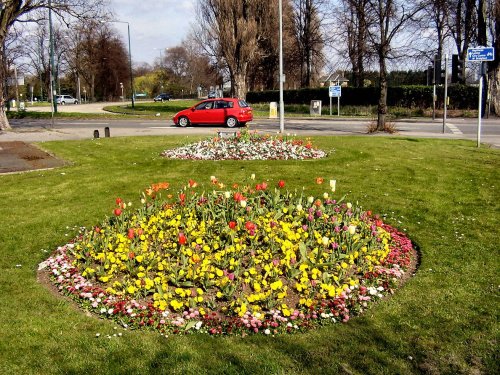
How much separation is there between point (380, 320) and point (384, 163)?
896cm

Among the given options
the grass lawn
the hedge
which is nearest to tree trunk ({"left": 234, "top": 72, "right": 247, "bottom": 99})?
the hedge

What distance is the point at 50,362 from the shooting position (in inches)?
148

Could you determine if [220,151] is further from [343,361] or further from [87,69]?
[87,69]

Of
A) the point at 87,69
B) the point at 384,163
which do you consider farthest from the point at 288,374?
the point at 87,69

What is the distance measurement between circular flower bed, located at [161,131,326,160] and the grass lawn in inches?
94.6

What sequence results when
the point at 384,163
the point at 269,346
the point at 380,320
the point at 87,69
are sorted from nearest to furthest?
the point at 269,346 → the point at 380,320 → the point at 384,163 → the point at 87,69

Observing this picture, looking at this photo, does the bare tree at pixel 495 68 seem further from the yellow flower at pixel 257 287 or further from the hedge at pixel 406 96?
the yellow flower at pixel 257 287

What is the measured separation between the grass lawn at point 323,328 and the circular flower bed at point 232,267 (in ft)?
0.68

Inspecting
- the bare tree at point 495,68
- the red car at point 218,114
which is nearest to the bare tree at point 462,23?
the bare tree at point 495,68

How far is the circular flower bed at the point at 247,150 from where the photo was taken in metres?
14.0

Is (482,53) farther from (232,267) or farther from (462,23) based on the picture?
(462,23)

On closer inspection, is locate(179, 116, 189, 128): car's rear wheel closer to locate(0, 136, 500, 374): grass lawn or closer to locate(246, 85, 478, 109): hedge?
locate(0, 136, 500, 374): grass lawn

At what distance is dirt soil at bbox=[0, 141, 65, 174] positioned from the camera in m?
13.3

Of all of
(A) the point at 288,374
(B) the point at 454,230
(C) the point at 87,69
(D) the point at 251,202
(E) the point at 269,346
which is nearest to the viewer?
(A) the point at 288,374
